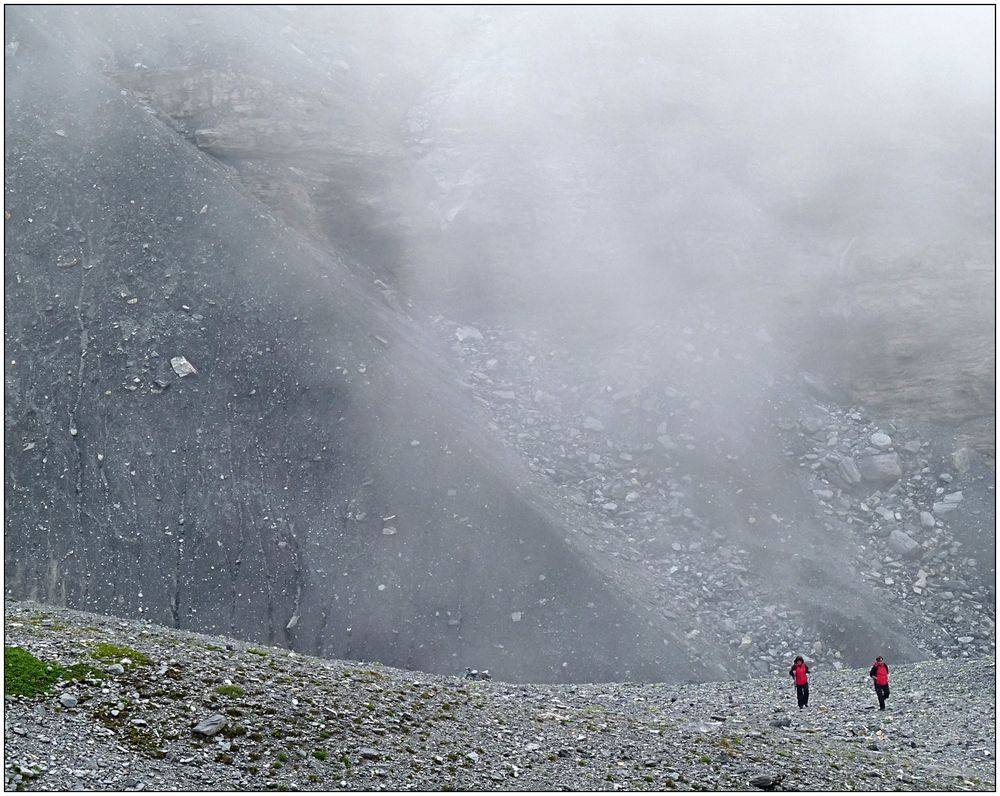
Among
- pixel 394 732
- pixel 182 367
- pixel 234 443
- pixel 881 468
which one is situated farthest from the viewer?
pixel 881 468

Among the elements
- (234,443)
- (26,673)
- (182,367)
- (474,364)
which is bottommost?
(26,673)

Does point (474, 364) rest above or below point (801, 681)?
above

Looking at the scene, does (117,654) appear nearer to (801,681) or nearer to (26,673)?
(26,673)

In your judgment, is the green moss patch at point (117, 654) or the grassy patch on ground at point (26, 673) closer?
the grassy patch on ground at point (26, 673)

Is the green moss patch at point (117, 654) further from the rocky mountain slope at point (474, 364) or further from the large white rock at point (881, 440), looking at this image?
the large white rock at point (881, 440)

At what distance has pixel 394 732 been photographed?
17.2 metres

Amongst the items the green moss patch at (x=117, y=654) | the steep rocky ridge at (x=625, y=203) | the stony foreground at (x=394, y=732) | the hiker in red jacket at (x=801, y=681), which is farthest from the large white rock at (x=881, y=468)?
the green moss patch at (x=117, y=654)

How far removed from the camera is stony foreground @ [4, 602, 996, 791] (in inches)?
590

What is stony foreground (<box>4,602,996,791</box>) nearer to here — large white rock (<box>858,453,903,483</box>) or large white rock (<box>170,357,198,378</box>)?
large white rock (<box>170,357,198,378</box>)

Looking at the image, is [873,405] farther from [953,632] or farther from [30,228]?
[30,228]

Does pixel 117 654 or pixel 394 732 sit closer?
pixel 394 732

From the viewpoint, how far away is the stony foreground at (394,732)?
15.0 metres

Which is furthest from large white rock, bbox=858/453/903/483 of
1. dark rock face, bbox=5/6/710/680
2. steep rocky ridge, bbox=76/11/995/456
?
dark rock face, bbox=5/6/710/680

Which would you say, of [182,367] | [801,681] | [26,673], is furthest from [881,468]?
[26,673]
